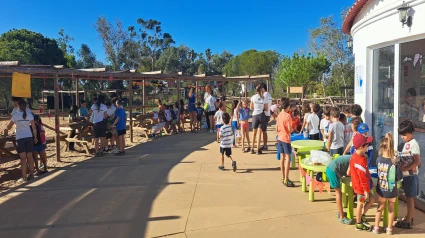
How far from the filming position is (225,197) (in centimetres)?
527

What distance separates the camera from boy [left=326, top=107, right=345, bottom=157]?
548 cm

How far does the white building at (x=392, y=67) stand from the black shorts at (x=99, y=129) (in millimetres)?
6462

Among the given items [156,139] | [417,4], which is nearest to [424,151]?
[417,4]

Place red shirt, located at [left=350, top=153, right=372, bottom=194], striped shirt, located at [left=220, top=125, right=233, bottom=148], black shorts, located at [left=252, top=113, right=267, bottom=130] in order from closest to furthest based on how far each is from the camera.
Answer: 1. red shirt, located at [left=350, top=153, right=372, bottom=194]
2. striped shirt, located at [left=220, top=125, right=233, bottom=148]
3. black shorts, located at [left=252, top=113, right=267, bottom=130]

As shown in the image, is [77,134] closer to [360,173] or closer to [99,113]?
[99,113]

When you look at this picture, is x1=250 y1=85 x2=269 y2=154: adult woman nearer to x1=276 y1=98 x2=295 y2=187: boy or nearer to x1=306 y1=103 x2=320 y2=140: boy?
x1=306 y1=103 x2=320 y2=140: boy

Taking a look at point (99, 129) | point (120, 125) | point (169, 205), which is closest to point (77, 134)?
point (99, 129)

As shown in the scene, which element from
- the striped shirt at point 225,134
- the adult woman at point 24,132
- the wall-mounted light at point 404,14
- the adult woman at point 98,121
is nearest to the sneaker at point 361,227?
the wall-mounted light at point 404,14

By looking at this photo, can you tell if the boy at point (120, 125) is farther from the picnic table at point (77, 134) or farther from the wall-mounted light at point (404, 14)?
the wall-mounted light at point (404, 14)

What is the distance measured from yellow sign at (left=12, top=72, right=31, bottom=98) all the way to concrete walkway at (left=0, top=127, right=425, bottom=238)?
180 cm

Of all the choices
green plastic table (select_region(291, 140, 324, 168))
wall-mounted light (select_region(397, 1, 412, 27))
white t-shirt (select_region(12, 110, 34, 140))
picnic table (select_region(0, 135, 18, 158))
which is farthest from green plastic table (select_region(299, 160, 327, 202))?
picnic table (select_region(0, 135, 18, 158))

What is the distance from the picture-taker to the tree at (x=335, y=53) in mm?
26469

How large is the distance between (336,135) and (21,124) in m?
5.89

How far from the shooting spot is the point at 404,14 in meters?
4.61
